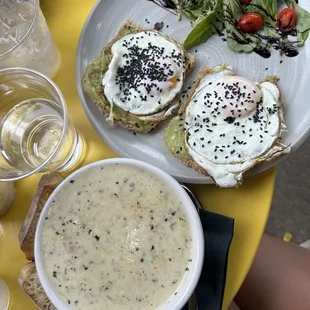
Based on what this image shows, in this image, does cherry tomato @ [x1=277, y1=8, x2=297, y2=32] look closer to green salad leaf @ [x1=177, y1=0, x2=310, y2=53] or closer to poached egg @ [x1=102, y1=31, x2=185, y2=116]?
green salad leaf @ [x1=177, y1=0, x2=310, y2=53]

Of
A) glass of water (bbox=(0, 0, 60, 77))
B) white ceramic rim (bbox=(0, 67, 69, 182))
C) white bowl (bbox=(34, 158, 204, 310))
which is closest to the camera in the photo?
white bowl (bbox=(34, 158, 204, 310))

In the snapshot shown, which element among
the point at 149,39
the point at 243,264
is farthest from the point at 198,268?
the point at 149,39

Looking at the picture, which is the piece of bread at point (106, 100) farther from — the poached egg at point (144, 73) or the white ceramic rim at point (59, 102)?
the white ceramic rim at point (59, 102)

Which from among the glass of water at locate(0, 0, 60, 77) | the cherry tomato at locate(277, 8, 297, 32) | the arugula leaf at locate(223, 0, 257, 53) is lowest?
the glass of water at locate(0, 0, 60, 77)

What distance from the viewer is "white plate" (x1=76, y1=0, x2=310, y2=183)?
1.57 m

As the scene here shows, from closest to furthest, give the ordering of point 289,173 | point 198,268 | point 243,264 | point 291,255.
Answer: point 198,268, point 243,264, point 291,255, point 289,173

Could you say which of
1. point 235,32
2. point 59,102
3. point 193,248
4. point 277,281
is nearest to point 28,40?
point 59,102

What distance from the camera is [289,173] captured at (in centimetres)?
244

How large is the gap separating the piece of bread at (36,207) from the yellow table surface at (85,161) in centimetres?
11

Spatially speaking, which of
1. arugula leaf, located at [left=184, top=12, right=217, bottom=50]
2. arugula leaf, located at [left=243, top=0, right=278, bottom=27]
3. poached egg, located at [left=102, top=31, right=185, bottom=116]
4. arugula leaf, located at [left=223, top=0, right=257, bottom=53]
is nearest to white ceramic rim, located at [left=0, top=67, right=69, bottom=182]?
poached egg, located at [left=102, top=31, right=185, bottom=116]

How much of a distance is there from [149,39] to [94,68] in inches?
7.4

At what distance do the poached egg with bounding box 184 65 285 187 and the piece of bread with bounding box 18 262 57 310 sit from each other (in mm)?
557

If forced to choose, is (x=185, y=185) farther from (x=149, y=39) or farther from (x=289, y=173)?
(x=289, y=173)

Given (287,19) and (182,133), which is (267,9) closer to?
(287,19)
